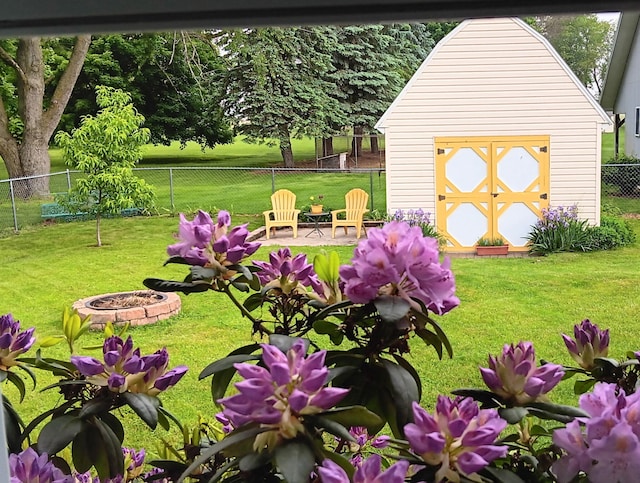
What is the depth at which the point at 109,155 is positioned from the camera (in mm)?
3164

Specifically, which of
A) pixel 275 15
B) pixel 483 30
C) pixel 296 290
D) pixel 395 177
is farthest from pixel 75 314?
pixel 483 30

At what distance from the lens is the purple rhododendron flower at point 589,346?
403mm

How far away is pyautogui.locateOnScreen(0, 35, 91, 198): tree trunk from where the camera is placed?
3.20 metres

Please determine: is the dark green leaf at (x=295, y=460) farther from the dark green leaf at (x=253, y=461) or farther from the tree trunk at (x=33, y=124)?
the tree trunk at (x=33, y=124)

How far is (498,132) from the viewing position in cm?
322

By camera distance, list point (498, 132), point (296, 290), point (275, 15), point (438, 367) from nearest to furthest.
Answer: point (275, 15) → point (296, 290) → point (438, 367) → point (498, 132)

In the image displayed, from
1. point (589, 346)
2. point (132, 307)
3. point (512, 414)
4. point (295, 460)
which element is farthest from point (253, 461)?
point (132, 307)

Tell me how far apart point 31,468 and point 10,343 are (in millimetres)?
102

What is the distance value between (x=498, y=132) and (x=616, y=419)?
3083mm

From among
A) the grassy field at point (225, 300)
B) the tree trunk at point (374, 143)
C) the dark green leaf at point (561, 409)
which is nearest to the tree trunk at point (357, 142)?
the tree trunk at point (374, 143)

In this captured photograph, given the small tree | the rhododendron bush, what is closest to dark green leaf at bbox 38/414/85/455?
the rhododendron bush

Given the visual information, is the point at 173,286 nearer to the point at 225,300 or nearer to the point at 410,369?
the point at 410,369

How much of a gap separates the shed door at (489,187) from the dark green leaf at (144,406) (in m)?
2.90

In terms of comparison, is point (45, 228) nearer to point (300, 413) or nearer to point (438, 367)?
point (438, 367)
